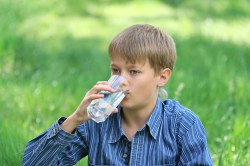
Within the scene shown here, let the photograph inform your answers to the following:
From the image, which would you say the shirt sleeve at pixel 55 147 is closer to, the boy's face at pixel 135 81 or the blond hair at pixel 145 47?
the boy's face at pixel 135 81

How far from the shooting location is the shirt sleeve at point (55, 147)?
322 centimetres

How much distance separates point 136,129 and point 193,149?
0.97 feet

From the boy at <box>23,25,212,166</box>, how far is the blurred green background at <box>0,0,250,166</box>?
50 centimetres

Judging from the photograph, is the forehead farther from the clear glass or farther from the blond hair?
the clear glass

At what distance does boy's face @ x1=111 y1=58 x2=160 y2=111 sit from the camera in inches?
127

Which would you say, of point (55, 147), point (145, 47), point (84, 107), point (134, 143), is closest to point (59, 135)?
point (55, 147)

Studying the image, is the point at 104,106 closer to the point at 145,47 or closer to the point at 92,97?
the point at 92,97

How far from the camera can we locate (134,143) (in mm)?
3266

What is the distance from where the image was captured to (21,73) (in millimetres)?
6105

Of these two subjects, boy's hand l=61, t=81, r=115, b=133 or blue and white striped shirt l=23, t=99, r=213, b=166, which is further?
blue and white striped shirt l=23, t=99, r=213, b=166

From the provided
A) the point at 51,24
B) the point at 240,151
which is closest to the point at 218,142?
the point at 240,151

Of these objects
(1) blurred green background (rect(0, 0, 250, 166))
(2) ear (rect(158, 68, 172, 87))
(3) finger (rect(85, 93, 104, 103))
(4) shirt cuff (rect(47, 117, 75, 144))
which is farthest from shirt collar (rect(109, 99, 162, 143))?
(1) blurred green background (rect(0, 0, 250, 166))

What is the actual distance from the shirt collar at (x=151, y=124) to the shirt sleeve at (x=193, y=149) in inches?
5.4

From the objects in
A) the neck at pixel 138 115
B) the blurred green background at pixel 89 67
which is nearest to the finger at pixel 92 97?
the neck at pixel 138 115
